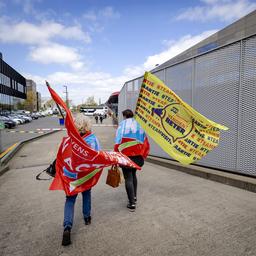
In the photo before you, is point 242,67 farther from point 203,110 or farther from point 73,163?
point 73,163

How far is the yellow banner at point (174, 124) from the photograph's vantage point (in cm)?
352

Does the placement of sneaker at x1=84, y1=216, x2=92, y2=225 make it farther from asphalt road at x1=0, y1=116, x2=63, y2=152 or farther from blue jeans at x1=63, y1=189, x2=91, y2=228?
asphalt road at x1=0, y1=116, x2=63, y2=152

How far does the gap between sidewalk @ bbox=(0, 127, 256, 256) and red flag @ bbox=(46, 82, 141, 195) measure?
0.70 meters

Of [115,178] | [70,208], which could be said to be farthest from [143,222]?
[70,208]

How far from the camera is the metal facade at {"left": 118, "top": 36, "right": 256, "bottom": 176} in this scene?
15.5ft

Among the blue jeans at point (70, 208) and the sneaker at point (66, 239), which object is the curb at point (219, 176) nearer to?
the blue jeans at point (70, 208)

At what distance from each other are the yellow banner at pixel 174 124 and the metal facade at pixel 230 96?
180 cm

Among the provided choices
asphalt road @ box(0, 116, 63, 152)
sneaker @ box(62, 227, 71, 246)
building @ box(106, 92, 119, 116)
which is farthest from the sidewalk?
building @ box(106, 92, 119, 116)

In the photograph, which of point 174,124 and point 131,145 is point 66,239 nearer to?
point 131,145

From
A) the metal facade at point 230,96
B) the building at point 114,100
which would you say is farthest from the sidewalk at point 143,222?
the building at point 114,100

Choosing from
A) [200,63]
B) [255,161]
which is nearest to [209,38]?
[200,63]

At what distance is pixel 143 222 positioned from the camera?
319cm

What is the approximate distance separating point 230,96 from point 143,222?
3.67m

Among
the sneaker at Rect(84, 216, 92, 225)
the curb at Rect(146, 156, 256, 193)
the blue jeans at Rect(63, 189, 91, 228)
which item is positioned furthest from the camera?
the curb at Rect(146, 156, 256, 193)
